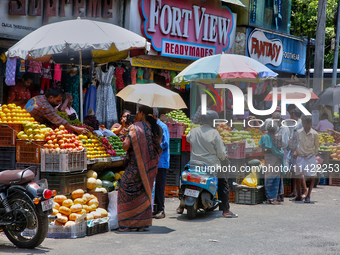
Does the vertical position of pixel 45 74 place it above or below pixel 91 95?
above

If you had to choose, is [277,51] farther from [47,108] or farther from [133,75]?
[47,108]

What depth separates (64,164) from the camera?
7312mm

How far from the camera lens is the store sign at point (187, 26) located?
14.5m

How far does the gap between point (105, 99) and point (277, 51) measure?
968 centimetres

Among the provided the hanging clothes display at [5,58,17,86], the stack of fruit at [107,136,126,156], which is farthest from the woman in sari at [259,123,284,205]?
the hanging clothes display at [5,58,17,86]

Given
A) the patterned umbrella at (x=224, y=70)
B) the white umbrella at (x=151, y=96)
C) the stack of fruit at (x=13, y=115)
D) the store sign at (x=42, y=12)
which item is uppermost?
the store sign at (x=42, y=12)

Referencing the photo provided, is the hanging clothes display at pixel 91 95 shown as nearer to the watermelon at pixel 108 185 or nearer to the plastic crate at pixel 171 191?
the plastic crate at pixel 171 191

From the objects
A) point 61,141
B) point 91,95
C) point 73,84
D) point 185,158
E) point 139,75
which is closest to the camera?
point 61,141

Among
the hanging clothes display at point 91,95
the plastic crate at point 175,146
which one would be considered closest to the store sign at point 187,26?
the hanging clothes display at point 91,95

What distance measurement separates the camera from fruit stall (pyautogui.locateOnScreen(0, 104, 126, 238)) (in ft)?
23.0

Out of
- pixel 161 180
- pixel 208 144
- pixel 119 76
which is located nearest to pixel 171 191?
pixel 161 180

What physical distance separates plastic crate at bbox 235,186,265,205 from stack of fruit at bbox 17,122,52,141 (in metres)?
4.53

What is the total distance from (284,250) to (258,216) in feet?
8.40

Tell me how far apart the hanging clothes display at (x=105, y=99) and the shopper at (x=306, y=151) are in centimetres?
521
